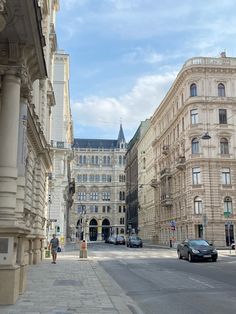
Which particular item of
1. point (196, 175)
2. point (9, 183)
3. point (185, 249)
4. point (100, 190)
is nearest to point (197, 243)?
point (185, 249)

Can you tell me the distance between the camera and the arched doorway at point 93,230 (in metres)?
129

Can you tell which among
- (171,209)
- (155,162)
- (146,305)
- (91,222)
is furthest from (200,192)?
(91,222)

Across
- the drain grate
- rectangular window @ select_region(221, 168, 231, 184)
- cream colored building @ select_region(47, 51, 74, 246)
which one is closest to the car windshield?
the drain grate

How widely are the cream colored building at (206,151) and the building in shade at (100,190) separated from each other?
6839 cm

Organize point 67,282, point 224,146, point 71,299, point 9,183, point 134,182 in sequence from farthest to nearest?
point 134,182
point 224,146
point 67,282
point 9,183
point 71,299

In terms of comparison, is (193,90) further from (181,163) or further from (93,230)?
(93,230)

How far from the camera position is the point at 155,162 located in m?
79.0

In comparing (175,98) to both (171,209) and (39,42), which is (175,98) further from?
(39,42)

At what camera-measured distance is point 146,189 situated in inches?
3494

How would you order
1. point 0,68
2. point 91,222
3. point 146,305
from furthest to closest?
point 91,222 < point 0,68 < point 146,305

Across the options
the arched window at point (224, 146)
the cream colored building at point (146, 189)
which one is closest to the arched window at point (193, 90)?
the arched window at point (224, 146)

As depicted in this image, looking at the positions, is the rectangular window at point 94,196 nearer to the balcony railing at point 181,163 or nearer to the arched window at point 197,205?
the balcony railing at point 181,163

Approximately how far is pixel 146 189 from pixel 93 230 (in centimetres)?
4484

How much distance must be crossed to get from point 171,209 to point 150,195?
18154 millimetres
